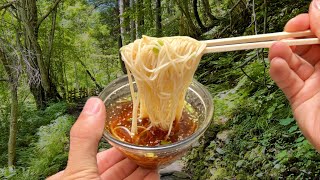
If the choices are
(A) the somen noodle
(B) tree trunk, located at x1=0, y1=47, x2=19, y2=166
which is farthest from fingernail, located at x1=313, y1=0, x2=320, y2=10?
(B) tree trunk, located at x1=0, y1=47, x2=19, y2=166

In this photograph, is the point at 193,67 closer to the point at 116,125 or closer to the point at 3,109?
the point at 116,125

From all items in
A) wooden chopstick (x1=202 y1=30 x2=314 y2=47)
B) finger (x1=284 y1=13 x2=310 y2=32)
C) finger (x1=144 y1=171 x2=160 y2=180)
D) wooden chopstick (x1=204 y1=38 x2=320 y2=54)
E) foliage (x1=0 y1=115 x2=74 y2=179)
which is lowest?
foliage (x1=0 y1=115 x2=74 y2=179)

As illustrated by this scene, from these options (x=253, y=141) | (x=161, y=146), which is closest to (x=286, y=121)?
(x=253, y=141)

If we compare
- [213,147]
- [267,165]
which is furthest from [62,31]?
[267,165]

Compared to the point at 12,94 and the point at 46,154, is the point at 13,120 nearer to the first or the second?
the point at 12,94

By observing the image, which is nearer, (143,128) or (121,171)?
(143,128)

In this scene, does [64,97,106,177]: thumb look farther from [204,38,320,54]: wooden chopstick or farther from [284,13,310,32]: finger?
[284,13,310,32]: finger
